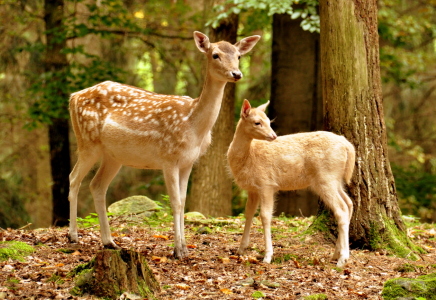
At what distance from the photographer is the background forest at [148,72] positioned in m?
12.4

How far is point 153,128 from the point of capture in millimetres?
6645

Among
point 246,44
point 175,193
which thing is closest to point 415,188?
point 246,44

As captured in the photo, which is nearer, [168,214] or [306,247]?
[306,247]

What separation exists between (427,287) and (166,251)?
3.16m

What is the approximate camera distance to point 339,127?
7.05 metres

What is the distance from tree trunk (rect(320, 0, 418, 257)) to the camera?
697cm

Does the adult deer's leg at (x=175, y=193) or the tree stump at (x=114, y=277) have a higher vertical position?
the adult deer's leg at (x=175, y=193)

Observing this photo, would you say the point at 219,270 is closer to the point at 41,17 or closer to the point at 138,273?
the point at 138,273

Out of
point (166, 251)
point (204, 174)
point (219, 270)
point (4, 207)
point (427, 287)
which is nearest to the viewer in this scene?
point (427, 287)

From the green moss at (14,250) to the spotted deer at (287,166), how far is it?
2541 millimetres

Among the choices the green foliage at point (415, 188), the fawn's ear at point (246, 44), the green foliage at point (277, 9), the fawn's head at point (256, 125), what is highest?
the green foliage at point (277, 9)

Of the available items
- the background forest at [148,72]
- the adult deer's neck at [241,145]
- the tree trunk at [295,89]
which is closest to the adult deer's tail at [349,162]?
the adult deer's neck at [241,145]

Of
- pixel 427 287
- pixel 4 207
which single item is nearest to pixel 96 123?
pixel 427 287

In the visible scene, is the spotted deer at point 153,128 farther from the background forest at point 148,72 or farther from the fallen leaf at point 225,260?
the background forest at point 148,72
